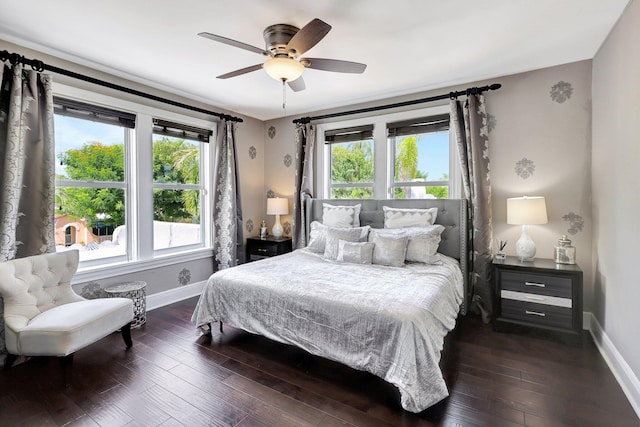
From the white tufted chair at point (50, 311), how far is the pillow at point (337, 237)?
1.90 m

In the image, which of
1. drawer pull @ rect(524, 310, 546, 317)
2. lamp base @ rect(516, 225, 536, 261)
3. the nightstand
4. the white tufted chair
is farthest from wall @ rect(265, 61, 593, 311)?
the white tufted chair

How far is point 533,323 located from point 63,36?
15.7 feet

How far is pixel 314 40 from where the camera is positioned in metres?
2.09

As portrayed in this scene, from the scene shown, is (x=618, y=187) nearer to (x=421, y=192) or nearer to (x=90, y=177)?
(x=421, y=192)

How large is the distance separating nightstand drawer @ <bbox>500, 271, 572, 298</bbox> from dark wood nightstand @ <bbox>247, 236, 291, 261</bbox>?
2.74 m

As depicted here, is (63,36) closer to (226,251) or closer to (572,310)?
(226,251)

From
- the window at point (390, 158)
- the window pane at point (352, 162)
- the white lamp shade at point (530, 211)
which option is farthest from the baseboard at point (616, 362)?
the window pane at point (352, 162)

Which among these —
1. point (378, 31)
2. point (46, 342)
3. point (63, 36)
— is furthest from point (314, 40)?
point (46, 342)

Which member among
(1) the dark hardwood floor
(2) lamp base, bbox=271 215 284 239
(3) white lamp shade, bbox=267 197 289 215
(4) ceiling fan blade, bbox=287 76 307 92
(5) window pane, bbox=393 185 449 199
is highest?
(4) ceiling fan blade, bbox=287 76 307 92

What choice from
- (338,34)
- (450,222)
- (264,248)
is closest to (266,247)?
(264,248)

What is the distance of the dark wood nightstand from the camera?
4445 mm

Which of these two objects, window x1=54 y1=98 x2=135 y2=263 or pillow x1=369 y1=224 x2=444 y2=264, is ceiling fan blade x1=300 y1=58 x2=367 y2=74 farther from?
window x1=54 y1=98 x2=135 y2=263

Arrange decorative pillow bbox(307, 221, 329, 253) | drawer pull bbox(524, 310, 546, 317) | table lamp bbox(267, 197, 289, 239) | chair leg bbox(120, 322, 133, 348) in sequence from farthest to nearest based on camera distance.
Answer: table lamp bbox(267, 197, 289, 239) → decorative pillow bbox(307, 221, 329, 253) → drawer pull bbox(524, 310, 546, 317) → chair leg bbox(120, 322, 133, 348)

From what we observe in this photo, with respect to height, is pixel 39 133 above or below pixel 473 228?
above
